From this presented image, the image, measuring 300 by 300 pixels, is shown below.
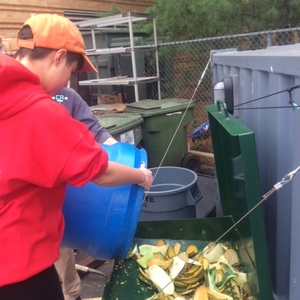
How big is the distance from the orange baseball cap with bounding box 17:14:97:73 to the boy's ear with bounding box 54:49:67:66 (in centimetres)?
2

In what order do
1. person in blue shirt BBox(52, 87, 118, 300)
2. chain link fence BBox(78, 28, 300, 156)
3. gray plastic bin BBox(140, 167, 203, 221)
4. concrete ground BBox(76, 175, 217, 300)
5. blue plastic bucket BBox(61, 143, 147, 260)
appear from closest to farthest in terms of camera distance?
1. blue plastic bucket BBox(61, 143, 147, 260)
2. person in blue shirt BBox(52, 87, 118, 300)
3. gray plastic bin BBox(140, 167, 203, 221)
4. concrete ground BBox(76, 175, 217, 300)
5. chain link fence BBox(78, 28, 300, 156)

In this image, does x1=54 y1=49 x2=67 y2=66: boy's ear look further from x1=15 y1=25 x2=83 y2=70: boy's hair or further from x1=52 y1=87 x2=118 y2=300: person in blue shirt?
x1=52 y1=87 x2=118 y2=300: person in blue shirt

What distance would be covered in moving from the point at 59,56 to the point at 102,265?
2.63 meters

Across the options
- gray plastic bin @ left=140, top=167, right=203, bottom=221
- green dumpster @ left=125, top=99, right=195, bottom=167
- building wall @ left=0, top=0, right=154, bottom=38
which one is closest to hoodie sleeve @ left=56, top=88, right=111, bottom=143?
gray plastic bin @ left=140, top=167, right=203, bottom=221

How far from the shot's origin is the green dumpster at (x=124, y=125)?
3.91m

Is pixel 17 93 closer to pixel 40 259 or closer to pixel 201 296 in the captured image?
pixel 40 259

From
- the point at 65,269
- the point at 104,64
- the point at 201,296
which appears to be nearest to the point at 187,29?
the point at 104,64

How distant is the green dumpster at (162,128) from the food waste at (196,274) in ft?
8.24

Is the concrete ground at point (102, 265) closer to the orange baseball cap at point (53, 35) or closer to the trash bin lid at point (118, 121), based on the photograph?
the trash bin lid at point (118, 121)

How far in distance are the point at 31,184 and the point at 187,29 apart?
6030 millimetres

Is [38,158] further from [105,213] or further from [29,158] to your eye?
[105,213]

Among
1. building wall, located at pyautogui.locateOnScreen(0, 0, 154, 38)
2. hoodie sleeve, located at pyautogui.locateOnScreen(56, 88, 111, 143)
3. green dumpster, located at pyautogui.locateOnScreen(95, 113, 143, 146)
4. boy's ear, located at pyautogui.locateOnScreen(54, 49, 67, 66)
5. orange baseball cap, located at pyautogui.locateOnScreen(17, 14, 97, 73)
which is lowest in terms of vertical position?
green dumpster, located at pyautogui.locateOnScreen(95, 113, 143, 146)

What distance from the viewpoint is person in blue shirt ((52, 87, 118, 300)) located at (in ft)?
7.79

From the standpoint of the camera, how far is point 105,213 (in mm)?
1731
